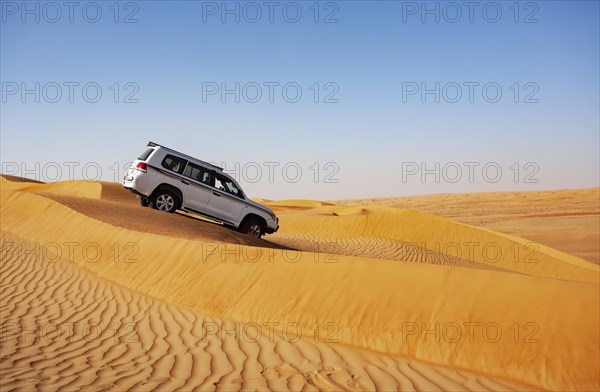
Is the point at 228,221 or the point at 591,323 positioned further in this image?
the point at 228,221

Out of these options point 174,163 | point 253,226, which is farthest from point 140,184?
point 253,226

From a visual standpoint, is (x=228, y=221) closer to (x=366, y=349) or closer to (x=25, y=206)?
(x=25, y=206)

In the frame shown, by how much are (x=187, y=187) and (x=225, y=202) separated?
1.21 metres

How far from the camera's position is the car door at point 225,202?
14.2m

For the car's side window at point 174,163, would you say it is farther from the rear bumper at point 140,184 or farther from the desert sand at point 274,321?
the desert sand at point 274,321

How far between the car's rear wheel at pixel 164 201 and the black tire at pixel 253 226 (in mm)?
2159

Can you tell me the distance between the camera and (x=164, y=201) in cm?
1392

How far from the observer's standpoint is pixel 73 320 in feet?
23.6

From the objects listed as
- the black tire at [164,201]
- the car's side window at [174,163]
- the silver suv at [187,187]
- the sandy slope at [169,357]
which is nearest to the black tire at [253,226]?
the silver suv at [187,187]

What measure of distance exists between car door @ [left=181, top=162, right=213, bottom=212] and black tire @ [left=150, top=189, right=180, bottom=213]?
0.99 feet

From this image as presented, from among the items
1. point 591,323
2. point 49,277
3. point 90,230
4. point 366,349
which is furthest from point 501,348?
point 90,230

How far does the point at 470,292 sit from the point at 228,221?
31.3 feet

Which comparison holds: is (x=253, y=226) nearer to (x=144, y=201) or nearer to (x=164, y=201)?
(x=164, y=201)

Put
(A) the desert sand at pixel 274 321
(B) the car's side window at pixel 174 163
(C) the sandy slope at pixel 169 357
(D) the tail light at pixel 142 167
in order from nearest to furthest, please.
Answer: (C) the sandy slope at pixel 169 357 < (A) the desert sand at pixel 274 321 < (D) the tail light at pixel 142 167 < (B) the car's side window at pixel 174 163
